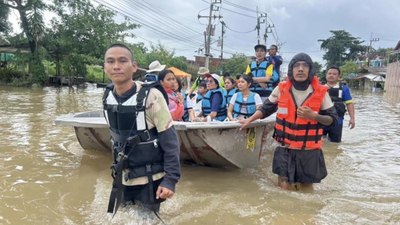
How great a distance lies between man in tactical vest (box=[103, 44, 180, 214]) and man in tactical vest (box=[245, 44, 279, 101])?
4.28m

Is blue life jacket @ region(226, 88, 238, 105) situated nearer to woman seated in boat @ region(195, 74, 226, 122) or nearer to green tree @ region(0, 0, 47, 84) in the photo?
woman seated in boat @ region(195, 74, 226, 122)

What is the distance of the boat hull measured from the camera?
4625 millimetres

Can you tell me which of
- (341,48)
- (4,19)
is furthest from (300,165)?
(341,48)

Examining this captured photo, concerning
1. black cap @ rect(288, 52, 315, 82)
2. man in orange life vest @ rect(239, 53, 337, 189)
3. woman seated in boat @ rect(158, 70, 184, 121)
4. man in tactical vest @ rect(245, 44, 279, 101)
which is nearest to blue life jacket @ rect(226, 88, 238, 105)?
man in tactical vest @ rect(245, 44, 279, 101)

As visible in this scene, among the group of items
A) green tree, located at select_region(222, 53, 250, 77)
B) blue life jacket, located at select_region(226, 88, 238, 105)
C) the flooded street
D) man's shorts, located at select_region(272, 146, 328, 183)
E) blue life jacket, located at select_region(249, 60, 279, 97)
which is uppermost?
green tree, located at select_region(222, 53, 250, 77)

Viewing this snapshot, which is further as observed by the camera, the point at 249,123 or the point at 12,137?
the point at 12,137

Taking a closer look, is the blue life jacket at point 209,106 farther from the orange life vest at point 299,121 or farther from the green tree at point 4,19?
the green tree at point 4,19

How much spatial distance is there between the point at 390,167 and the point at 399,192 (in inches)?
59.8

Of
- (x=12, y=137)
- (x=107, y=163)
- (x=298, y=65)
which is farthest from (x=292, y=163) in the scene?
(x=12, y=137)

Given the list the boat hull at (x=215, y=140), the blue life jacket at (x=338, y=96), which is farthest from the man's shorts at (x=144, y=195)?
the blue life jacket at (x=338, y=96)

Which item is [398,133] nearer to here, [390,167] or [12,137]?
[390,167]

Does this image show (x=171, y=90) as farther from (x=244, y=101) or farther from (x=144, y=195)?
(x=144, y=195)

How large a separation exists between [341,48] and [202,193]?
238ft

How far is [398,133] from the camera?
10.1 metres
